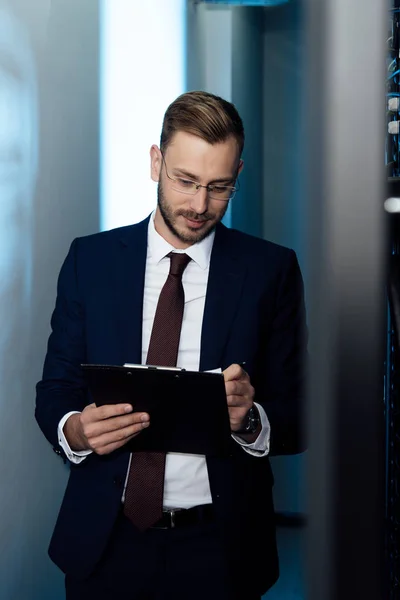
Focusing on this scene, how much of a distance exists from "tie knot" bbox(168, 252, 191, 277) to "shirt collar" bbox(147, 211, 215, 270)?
0.05 feet

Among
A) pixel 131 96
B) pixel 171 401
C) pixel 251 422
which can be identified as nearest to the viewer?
pixel 171 401

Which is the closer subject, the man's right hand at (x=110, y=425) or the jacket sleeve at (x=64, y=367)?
the man's right hand at (x=110, y=425)

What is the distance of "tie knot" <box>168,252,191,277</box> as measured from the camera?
1.73 metres

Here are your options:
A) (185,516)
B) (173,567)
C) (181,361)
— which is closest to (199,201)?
(181,361)

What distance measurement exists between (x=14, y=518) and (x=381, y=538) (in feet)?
5.39

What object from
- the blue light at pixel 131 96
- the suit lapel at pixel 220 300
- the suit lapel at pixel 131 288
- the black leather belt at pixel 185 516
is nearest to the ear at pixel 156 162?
the suit lapel at pixel 131 288

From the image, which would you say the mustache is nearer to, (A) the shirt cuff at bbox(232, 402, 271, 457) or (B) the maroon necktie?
(B) the maroon necktie

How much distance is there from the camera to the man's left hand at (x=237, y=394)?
143 cm

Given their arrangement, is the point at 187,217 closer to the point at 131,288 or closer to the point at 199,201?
the point at 199,201

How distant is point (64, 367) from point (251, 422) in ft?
1.41

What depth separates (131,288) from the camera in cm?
172

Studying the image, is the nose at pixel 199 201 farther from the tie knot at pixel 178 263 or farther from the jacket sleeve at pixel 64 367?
the jacket sleeve at pixel 64 367

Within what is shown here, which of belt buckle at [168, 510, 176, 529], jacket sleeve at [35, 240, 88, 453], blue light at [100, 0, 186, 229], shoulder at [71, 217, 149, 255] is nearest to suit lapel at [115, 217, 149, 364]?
shoulder at [71, 217, 149, 255]

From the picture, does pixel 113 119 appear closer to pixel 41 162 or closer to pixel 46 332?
pixel 41 162
